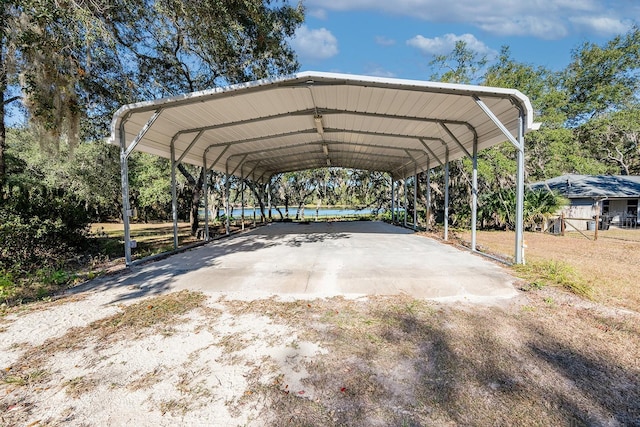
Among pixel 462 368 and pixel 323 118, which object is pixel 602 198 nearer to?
pixel 323 118

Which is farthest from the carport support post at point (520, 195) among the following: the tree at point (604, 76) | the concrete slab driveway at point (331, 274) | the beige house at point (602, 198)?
the tree at point (604, 76)

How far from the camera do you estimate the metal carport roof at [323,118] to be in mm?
4984

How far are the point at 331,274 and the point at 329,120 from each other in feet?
14.7

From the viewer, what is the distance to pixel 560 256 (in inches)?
254

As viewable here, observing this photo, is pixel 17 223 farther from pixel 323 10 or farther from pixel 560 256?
pixel 560 256

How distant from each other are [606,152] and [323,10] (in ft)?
77.2

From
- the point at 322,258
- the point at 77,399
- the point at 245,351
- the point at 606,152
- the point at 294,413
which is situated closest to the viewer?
the point at 294,413

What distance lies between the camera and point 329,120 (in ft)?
25.2

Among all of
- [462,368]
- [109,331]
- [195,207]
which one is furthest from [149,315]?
[195,207]

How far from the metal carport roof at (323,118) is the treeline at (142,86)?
3.86ft

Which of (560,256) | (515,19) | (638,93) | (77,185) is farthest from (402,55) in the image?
(77,185)

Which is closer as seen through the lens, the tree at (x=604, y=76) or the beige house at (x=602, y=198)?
the beige house at (x=602, y=198)

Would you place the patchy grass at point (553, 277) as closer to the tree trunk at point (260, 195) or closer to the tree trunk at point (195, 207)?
the tree trunk at point (195, 207)

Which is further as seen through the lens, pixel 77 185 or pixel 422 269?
pixel 77 185
